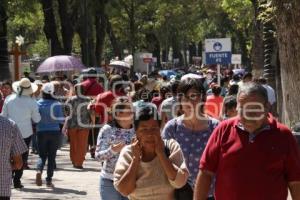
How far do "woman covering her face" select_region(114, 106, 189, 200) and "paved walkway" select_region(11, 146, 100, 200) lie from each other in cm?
682

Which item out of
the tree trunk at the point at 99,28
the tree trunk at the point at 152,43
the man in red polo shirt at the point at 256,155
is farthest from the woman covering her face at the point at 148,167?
the tree trunk at the point at 152,43

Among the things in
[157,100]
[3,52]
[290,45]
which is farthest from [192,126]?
[3,52]

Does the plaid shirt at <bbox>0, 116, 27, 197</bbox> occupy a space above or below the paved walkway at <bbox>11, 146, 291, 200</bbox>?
above

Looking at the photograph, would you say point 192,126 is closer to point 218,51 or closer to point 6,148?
point 6,148

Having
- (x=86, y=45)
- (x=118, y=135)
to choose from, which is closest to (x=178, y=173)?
(x=118, y=135)

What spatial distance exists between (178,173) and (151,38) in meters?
61.6

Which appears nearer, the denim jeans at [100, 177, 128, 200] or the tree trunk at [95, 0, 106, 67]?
the denim jeans at [100, 177, 128, 200]

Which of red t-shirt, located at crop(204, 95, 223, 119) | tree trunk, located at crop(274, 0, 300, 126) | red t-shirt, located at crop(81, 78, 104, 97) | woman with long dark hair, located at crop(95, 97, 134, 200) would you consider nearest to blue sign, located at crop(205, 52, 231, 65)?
red t-shirt, located at crop(81, 78, 104, 97)

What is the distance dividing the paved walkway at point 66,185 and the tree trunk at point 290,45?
10.7 feet

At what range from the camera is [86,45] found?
127 feet

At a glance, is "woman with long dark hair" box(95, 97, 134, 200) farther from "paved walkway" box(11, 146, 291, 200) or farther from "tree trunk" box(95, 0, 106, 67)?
"tree trunk" box(95, 0, 106, 67)

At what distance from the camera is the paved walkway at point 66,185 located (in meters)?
12.9

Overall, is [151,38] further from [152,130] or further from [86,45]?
[152,130]

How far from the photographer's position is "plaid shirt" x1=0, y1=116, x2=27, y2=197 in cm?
745
